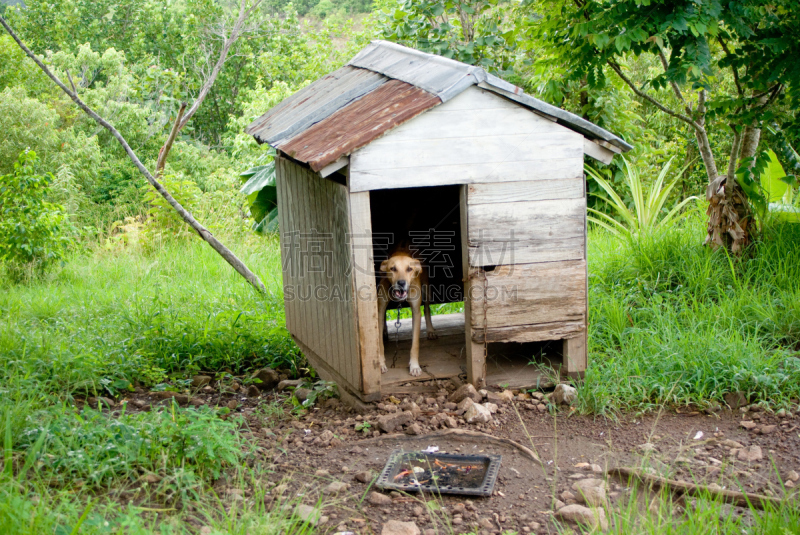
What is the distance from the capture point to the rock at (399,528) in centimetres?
340

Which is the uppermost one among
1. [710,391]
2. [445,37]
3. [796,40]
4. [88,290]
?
[445,37]

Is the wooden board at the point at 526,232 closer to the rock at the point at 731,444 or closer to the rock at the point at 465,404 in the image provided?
the rock at the point at 465,404

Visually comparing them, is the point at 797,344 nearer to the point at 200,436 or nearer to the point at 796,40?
the point at 796,40

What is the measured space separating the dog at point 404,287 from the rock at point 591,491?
1.86 meters

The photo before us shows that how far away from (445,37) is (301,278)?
5.18m

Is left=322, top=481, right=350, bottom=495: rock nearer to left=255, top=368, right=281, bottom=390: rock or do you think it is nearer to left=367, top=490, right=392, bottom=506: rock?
left=367, top=490, right=392, bottom=506: rock

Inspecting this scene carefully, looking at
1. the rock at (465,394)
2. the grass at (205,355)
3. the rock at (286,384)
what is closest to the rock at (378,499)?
the grass at (205,355)

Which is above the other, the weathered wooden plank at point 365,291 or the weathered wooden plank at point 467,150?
the weathered wooden plank at point 467,150

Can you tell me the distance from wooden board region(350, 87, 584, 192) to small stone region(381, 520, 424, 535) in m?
2.12

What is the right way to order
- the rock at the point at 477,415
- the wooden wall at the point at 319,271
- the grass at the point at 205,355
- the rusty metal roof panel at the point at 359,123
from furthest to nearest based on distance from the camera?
the wooden wall at the point at 319,271 → the rock at the point at 477,415 → the rusty metal roof panel at the point at 359,123 → the grass at the point at 205,355

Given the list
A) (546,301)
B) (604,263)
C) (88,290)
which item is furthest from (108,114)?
(546,301)

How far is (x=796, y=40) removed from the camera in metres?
5.72

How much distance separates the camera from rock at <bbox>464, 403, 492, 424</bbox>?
4.81 meters

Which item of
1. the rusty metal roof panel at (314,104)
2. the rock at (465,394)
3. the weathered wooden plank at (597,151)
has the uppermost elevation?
the rusty metal roof panel at (314,104)
